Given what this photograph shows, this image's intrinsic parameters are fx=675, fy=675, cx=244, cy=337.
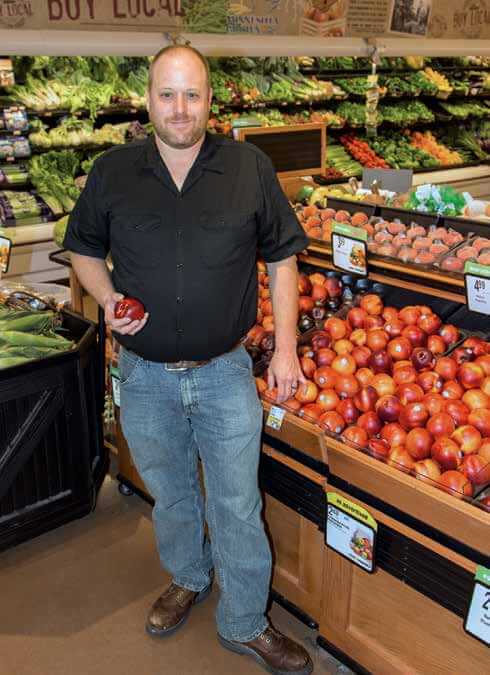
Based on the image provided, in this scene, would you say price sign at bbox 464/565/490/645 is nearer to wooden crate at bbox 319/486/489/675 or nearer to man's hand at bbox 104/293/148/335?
wooden crate at bbox 319/486/489/675

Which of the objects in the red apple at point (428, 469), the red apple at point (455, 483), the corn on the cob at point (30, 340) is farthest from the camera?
the corn on the cob at point (30, 340)

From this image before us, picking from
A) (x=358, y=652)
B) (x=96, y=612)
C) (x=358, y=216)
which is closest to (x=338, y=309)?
(x=358, y=216)

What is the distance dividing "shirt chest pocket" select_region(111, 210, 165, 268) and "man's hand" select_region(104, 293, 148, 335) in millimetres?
117

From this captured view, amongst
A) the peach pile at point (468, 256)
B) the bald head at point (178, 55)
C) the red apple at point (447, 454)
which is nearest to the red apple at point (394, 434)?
the red apple at point (447, 454)

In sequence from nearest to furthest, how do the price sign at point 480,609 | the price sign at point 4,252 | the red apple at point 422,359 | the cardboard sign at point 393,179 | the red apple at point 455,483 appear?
the price sign at point 480,609 < the red apple at point 455,483 < the red apple at point 422,359 < the price sign at point 4,252 < the cardboard sign at point 393,179

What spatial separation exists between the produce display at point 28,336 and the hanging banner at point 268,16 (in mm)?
2055

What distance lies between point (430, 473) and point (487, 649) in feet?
1.62

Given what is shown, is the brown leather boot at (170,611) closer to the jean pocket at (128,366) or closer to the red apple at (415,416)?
the jean pocket at (128,366)

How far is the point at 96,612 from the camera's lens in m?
2.59

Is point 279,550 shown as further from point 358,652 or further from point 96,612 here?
point 96,612

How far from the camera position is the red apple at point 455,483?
1.89 m

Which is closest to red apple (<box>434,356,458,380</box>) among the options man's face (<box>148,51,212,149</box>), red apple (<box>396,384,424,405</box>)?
red apple (<box>396,384,424,405</box>)

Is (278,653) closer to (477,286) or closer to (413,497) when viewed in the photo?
(413,497)

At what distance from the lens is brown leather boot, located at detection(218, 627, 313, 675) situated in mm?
2281
